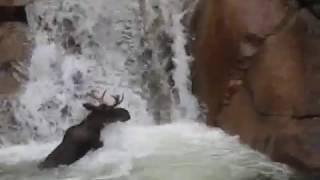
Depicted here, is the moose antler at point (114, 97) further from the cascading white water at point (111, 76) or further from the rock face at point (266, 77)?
the rock face at point (266, 77)

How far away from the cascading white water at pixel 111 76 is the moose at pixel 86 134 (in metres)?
0.11

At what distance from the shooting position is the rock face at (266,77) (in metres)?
6.52

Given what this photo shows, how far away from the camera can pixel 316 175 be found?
6289mm

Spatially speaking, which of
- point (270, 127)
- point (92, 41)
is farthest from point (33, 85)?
point (270, 127)

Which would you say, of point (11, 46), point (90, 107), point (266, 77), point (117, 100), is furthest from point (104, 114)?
point (266, 77)

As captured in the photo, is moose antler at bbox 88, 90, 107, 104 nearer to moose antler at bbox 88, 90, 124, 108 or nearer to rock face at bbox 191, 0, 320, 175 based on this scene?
moose antler at bbox 88, 90, 124, 108

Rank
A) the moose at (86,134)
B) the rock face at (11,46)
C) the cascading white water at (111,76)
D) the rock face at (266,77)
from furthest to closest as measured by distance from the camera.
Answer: the rock face at (11,46)
the cascading white water at (111,76)
the moose at (86,134)
the rock face at (266,77)

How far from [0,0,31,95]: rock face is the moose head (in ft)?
3.28

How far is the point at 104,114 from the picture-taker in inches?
283

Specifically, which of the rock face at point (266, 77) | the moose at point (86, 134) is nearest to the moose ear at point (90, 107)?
the moose at point (86, 134)

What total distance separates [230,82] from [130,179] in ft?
5.01

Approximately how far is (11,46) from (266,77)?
2579mm

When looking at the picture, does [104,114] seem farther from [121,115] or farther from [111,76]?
[111,76]

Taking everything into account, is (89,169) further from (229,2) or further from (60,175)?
(229,2)
